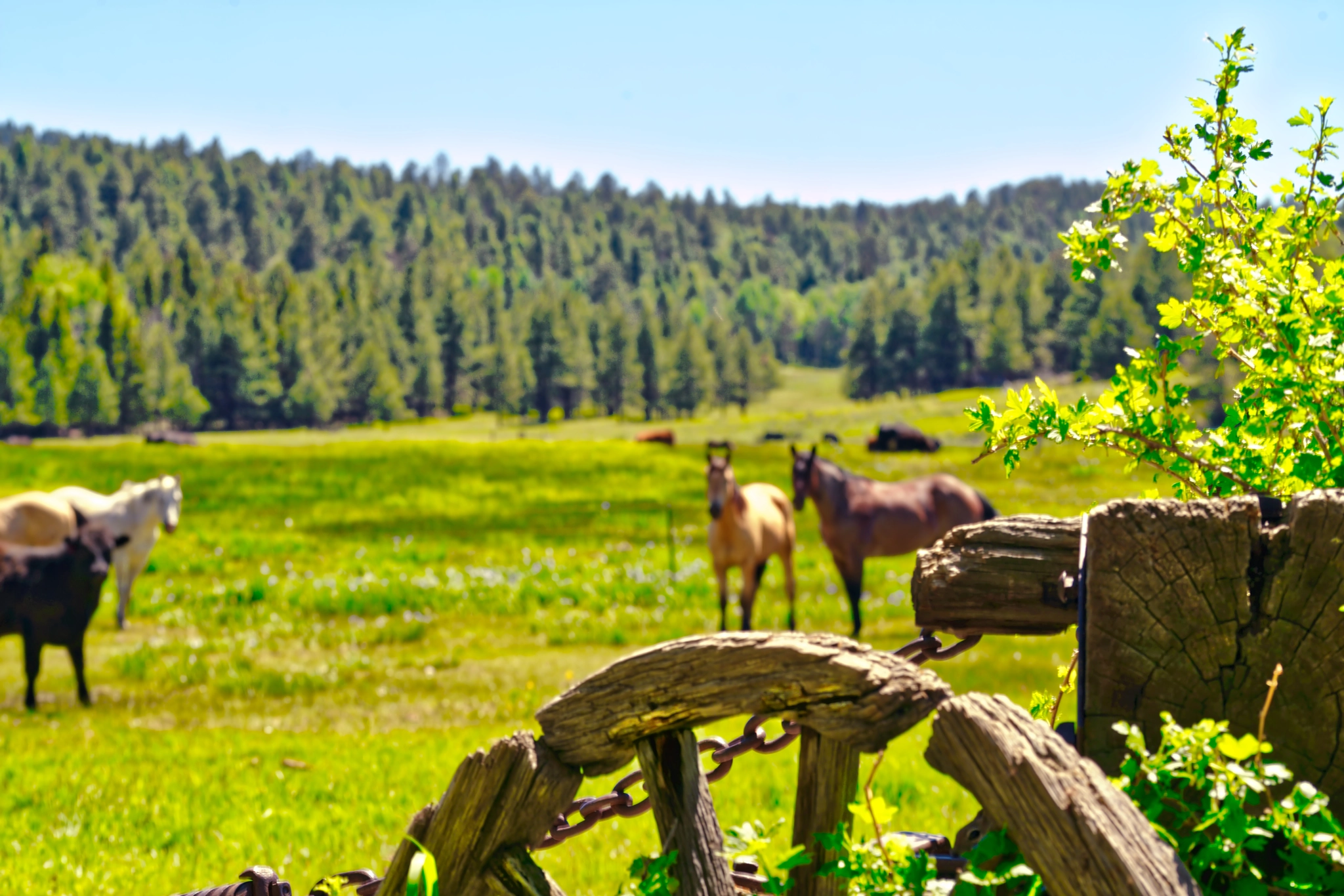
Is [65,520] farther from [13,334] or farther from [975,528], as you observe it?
[13,334]

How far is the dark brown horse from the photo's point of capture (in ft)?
61.9

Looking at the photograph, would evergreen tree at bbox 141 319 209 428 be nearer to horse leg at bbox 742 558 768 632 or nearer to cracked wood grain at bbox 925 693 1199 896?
horse leg at bbox 742 558 768 632

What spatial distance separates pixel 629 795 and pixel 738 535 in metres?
15.6

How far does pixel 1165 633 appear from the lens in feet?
6.75

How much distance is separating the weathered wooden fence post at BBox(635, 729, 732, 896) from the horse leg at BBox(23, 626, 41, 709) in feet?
45.7

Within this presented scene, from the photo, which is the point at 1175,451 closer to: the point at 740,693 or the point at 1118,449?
the point at 1118,449

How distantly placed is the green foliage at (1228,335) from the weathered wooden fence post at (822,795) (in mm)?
1106

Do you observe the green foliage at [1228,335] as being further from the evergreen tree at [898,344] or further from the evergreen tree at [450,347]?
the evergreen tree at [450,347]

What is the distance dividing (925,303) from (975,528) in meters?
172

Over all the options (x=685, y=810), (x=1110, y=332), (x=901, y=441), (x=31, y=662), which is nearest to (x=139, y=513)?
(x=31, y=662)

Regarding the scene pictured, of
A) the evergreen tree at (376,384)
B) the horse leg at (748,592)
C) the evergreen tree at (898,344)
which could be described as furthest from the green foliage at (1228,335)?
the evergreen tree at (898,344)

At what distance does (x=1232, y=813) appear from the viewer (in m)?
1.82

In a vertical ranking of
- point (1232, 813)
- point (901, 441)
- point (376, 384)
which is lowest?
point (901, 441)

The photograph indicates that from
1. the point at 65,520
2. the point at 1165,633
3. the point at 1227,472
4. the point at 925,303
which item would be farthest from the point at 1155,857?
the point at 925,303
